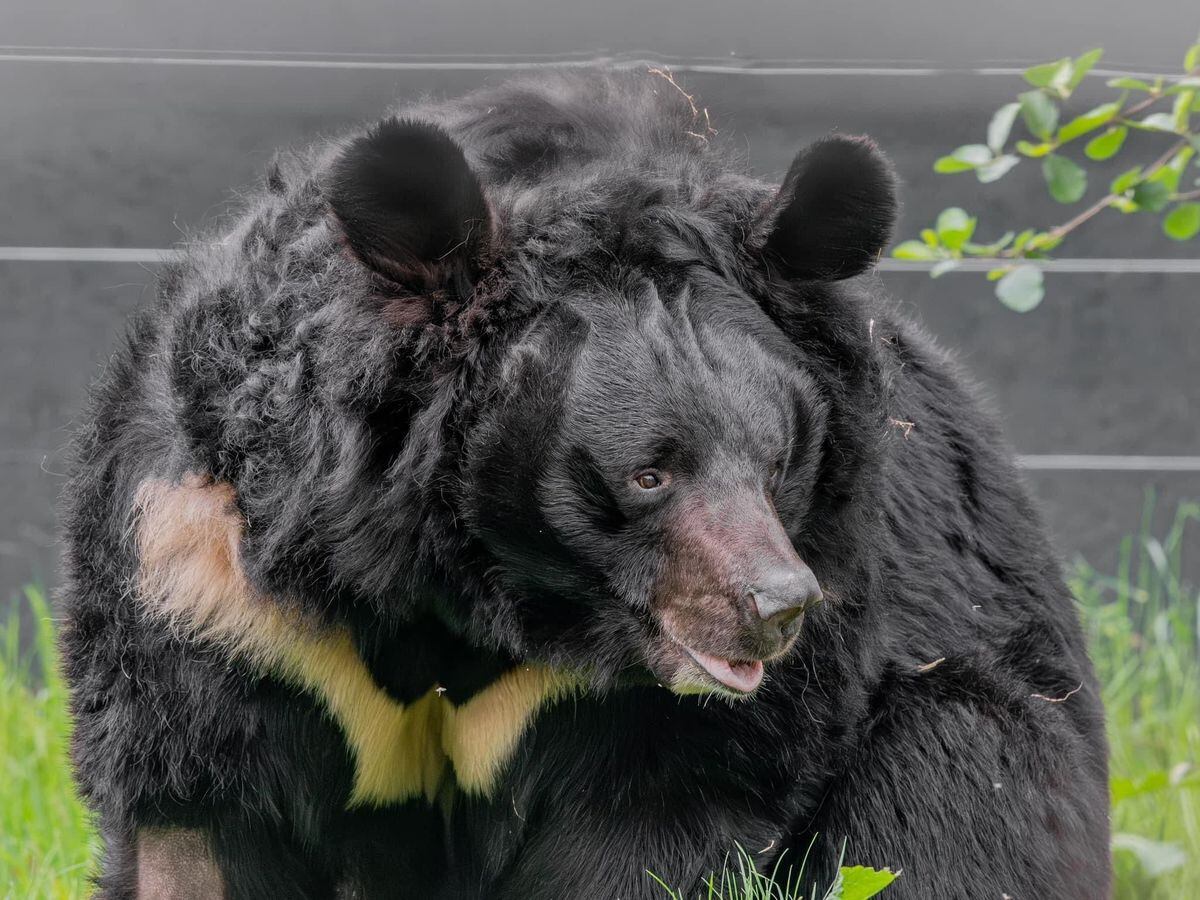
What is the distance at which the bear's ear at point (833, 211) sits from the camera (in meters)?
2.96

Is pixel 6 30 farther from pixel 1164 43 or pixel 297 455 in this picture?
pixel 1164 43

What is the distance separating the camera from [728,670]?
2.90 m

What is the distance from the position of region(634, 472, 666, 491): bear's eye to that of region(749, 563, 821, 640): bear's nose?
27 cm

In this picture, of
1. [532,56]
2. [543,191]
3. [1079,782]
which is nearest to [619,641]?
[543,191]

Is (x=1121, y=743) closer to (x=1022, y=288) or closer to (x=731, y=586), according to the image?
(x=1022, y=288)

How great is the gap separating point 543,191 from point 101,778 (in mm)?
1670

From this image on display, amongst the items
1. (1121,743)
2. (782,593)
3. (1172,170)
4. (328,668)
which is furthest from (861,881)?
(1121,743)

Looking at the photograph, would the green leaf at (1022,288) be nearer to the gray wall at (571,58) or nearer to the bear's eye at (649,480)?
the bear's eye at (649,480)

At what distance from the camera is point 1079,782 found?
384 cm

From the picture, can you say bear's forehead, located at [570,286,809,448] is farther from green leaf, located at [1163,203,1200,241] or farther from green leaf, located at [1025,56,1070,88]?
green leaf, located at [1163,203,1200,241]

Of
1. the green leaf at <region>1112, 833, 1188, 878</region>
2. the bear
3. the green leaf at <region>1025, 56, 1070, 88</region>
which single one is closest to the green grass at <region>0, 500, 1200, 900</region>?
the green leaf at <region>1112, 833, 1188, 878</region>

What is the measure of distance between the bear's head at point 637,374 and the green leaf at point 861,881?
0.41m

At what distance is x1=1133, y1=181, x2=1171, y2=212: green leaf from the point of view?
388 cm

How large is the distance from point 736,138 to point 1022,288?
219 centimetres
